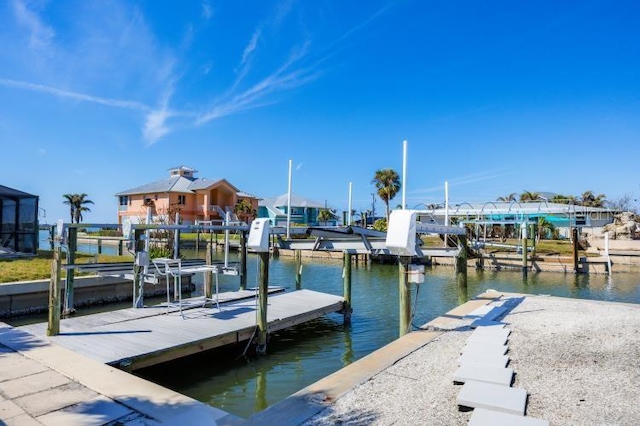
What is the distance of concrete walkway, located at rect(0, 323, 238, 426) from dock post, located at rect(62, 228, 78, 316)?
5.08m

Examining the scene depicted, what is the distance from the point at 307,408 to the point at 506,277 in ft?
74.7

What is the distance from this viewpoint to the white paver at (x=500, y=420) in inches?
158

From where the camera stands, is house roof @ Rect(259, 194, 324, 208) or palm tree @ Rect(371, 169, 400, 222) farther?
house roof @ Rect(259, 194, 324, 208)

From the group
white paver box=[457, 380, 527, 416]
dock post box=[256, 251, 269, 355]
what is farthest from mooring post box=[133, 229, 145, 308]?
white paver box=[457, 380, 527, 416]

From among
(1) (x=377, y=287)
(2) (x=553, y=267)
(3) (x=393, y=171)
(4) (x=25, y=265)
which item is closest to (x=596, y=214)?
(3) (x=393, y=171)

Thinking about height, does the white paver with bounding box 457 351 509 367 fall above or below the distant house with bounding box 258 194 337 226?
below

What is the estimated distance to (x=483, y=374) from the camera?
534 cm

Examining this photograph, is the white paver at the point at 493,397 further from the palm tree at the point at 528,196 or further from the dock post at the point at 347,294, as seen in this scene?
the palm tree at the point at 528,196

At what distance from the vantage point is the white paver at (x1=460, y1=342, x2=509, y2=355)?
6.38 m

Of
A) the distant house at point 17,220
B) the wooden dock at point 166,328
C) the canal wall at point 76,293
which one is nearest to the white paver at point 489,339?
the wooden dock at point 166,328

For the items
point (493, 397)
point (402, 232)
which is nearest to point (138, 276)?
point (402, 232)

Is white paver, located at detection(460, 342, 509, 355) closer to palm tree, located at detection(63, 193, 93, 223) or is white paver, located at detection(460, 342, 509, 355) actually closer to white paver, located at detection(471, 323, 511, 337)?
white paver, located at detection(471, 323, 511, 337)

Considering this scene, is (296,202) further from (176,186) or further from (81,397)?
(81,397)

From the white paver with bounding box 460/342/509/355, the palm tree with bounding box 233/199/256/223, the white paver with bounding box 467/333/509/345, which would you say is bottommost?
the white paver with bounding box 467/333/509/345
